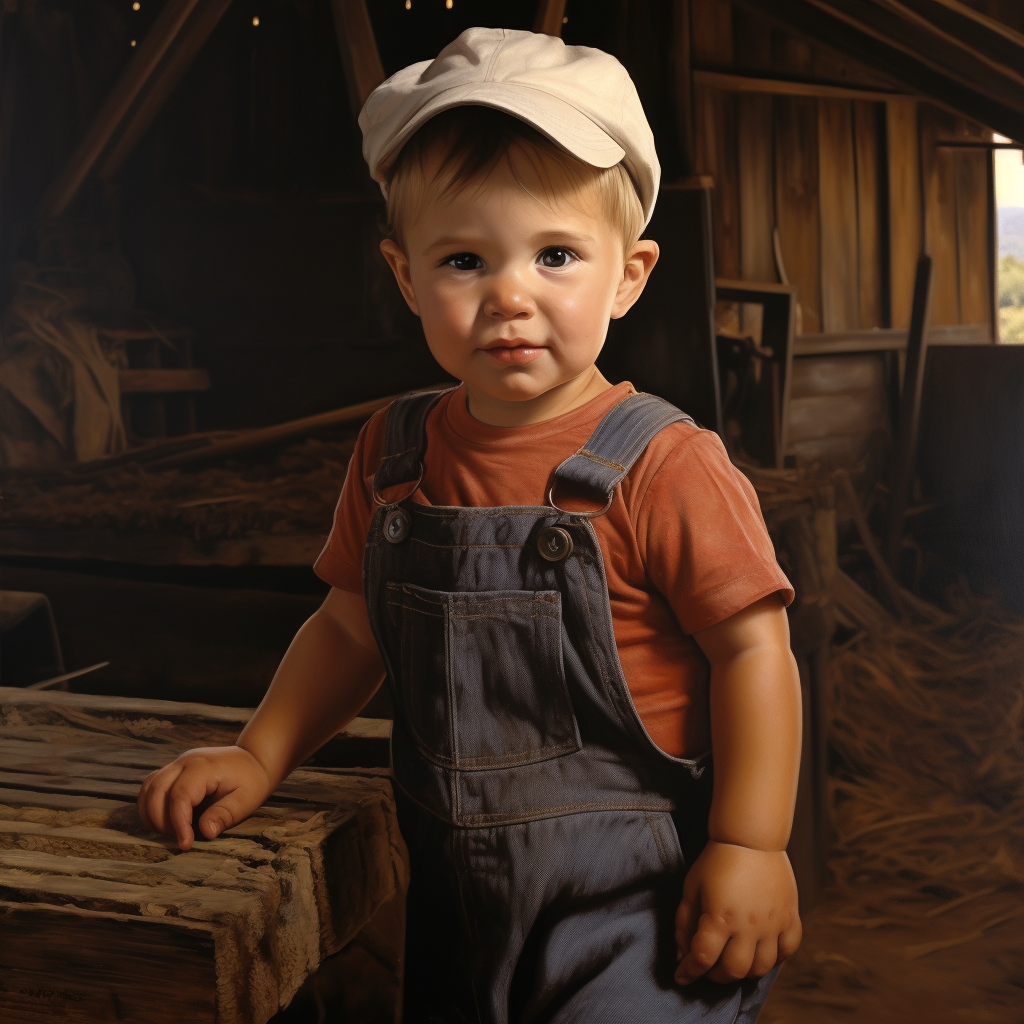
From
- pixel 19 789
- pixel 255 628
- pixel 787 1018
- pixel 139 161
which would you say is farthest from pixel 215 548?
pixel 787 1018

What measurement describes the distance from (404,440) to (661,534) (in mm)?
274

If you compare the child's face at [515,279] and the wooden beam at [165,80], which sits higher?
the wooden beam at [165,80]

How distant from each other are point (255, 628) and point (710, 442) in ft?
2.07

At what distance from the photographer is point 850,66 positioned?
103 cm

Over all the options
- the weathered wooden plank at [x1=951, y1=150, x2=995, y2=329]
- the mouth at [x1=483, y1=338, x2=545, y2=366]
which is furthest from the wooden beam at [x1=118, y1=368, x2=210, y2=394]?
the weathered wooden plank at [x1=951, y1=150, x2=995, y2=329]

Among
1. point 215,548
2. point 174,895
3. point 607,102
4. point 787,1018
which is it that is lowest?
point 787,1018

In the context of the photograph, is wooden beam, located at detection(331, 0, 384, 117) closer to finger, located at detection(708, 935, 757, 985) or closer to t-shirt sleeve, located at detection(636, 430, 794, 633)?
t-shirt sleeve, located at detection(636, 430, 794, 633)

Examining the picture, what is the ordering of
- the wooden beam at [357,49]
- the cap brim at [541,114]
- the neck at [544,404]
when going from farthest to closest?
the wooden beam at [357,49]
the neck at [544,404]
the cap brim at [541,114]

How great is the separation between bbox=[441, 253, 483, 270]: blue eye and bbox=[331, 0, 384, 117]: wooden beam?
0.42 meters

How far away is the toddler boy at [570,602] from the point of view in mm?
837

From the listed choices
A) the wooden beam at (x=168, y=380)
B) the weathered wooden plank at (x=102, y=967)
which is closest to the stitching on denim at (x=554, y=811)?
the weathered wooden plank at (x=102, y=967)

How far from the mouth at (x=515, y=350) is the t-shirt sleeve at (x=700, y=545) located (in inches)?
5.6

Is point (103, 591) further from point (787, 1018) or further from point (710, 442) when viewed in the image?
point (787, 1018)

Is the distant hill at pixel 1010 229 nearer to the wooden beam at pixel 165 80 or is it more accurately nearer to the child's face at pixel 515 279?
the child's face at pixel 515 279
